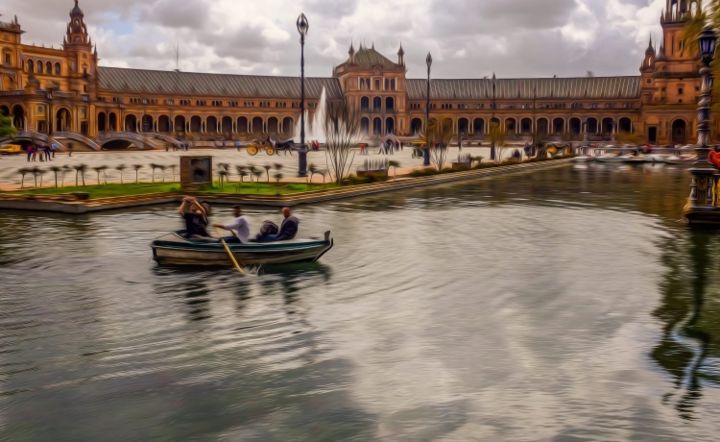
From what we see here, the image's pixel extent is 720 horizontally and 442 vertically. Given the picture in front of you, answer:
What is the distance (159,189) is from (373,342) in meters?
24.8

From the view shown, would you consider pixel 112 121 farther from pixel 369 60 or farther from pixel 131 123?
pixel 369 60

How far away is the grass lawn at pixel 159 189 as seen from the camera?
3253cm

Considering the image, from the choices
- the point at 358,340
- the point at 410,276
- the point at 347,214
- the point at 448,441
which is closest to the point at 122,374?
the point at 358,340

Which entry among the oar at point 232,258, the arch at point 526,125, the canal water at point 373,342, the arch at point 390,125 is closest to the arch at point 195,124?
the arch at point 390,125

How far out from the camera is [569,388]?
32.2 ft

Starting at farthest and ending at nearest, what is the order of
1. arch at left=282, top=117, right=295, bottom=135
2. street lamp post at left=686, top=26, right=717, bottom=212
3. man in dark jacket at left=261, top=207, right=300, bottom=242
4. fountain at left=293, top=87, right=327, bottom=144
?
arch at left=282, top=117, right=295, bottom=135 < fountain at left=293, top=87, right=327, bottom=144 < street lamp post at left=686, top=26, right=717, bottom=212 < man in dark jacket at left=261, top=207, right=300, bottom=242

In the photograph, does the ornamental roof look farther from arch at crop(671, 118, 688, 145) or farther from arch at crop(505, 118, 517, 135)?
arch at crop(671, 118, 688, 145)

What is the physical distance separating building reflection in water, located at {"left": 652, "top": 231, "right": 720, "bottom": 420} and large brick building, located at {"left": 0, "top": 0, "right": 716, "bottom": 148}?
4215 inches

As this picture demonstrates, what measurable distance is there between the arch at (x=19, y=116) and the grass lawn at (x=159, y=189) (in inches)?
2945

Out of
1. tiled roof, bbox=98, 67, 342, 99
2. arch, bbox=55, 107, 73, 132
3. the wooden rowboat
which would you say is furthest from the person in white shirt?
tiled roof, bbox=98, 67, 342, 99

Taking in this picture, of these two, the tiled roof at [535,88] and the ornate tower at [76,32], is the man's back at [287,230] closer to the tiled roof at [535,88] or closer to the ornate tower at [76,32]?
the ornate tower at [76,32]

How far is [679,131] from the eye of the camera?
425 feet

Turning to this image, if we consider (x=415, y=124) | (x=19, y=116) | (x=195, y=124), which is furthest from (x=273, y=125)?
(x=19, y=116)

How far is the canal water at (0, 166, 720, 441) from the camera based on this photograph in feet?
29.1
